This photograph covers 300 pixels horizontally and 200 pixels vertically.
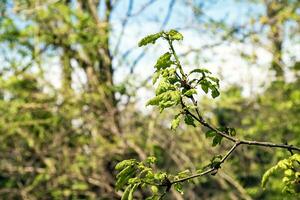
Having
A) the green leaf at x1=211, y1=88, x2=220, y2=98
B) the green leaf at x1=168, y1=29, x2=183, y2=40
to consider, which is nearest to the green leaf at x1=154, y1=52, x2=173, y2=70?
the green leaf at x1=168, y1=29, x2=183, y2=40

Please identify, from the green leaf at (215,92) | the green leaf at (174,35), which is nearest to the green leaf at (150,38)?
the green leaf at (174,35)

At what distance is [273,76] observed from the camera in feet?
31.8

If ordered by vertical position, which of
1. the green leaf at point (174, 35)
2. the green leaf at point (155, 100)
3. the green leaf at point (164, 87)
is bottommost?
the green leaf at point (155, 100)

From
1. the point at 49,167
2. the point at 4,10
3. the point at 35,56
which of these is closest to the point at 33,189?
the point at 49,167

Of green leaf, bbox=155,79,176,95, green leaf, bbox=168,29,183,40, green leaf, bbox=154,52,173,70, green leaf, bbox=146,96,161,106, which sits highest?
green leaf, bbox=168,29,183,40

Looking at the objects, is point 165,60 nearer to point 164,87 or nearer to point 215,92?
point 164,87

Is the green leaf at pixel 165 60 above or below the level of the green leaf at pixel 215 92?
above

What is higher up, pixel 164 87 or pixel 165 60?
pixel 165 60

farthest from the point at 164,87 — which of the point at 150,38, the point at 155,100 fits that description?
the point at 150,38

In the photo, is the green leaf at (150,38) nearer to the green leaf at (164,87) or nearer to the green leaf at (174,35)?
the green leaf at (174,35)

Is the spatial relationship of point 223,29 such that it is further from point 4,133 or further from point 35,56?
point 4,133

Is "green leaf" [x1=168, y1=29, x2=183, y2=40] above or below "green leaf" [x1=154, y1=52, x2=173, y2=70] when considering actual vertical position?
above

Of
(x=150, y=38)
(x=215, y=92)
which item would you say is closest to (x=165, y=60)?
(x=150, y=38)

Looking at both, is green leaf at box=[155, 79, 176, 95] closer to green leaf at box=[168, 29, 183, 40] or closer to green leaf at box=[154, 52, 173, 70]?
green leaf at box=[154, 52, 173, 70]
